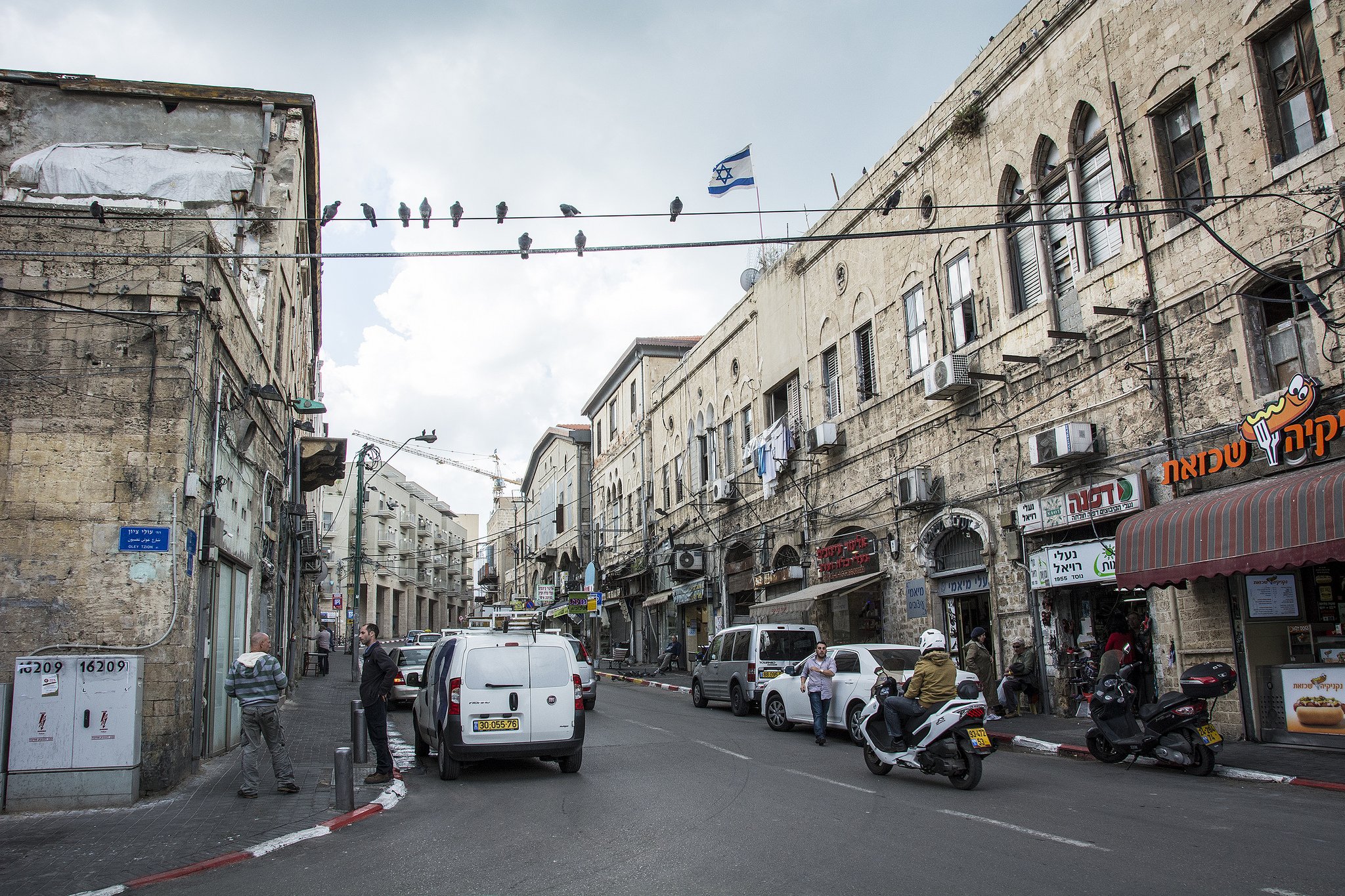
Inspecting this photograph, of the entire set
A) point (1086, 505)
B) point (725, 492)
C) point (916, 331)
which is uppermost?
point (916, 331)

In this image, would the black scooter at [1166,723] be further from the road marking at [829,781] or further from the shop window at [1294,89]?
the shop window at [1294,89]

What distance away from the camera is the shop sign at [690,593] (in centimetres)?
3372

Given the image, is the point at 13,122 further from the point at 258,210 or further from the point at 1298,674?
the point at 1298,674

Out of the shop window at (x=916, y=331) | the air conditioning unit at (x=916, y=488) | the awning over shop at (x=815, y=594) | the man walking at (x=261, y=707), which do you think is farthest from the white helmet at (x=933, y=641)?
the awning over shop at (x=815, y=594)

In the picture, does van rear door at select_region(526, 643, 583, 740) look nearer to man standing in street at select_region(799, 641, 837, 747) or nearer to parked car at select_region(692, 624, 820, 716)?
man standing in street at select_region(799, 641, 837, 747)

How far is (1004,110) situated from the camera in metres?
18.3

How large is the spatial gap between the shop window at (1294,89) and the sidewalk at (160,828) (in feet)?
46.0

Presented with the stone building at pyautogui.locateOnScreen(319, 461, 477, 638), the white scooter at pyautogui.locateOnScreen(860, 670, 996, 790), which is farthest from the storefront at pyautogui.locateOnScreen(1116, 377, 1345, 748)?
the stone building at pyautogui.locateOnScreen(319, 461, 477, 638)

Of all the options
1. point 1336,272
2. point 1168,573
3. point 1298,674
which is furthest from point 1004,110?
point 1298,674

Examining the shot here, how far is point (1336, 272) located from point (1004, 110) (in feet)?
27.0

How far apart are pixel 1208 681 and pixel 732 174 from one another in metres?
16.7

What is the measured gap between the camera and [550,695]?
11195mm

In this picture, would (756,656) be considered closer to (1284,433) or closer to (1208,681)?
(1208,681)

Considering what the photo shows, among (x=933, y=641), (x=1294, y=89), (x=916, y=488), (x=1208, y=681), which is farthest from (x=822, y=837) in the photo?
(x=916, y=488)
